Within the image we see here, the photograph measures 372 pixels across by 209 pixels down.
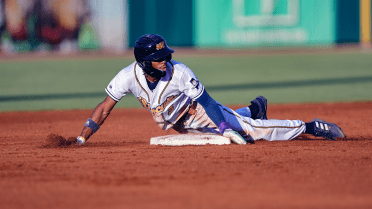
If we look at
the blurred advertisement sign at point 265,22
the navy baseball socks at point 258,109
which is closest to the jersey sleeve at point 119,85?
the navy baseball socks at point 258,109

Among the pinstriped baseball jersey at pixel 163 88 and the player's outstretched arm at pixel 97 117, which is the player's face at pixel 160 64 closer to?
the pinstriped baseball jersey at pixel 163 88

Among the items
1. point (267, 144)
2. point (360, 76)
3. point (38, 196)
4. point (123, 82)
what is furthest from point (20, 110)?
point (360, 76)

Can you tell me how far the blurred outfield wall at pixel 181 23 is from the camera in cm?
2442

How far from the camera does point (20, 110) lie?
30.5 feet

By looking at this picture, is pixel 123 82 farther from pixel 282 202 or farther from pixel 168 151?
pixel 282 202

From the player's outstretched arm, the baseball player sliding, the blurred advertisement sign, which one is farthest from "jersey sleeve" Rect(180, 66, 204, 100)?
the blurred advertisement sign

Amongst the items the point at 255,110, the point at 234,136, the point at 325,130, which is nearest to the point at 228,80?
the point at 255,110

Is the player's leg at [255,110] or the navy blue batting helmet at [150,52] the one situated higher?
the navy blue batting helmet at [150,52]

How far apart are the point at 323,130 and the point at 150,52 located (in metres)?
2.18

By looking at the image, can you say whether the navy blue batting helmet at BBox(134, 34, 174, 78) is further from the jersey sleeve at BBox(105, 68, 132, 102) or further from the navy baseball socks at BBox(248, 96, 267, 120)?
the navy baseball socks at BBox(248, 96, 267, 120)

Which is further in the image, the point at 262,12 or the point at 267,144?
the point at 262,12

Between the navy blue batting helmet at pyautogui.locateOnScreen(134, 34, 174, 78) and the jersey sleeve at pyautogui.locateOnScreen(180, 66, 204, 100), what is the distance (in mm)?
262

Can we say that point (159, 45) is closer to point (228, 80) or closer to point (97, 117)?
point (97, 117)

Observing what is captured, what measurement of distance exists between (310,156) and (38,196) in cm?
253
